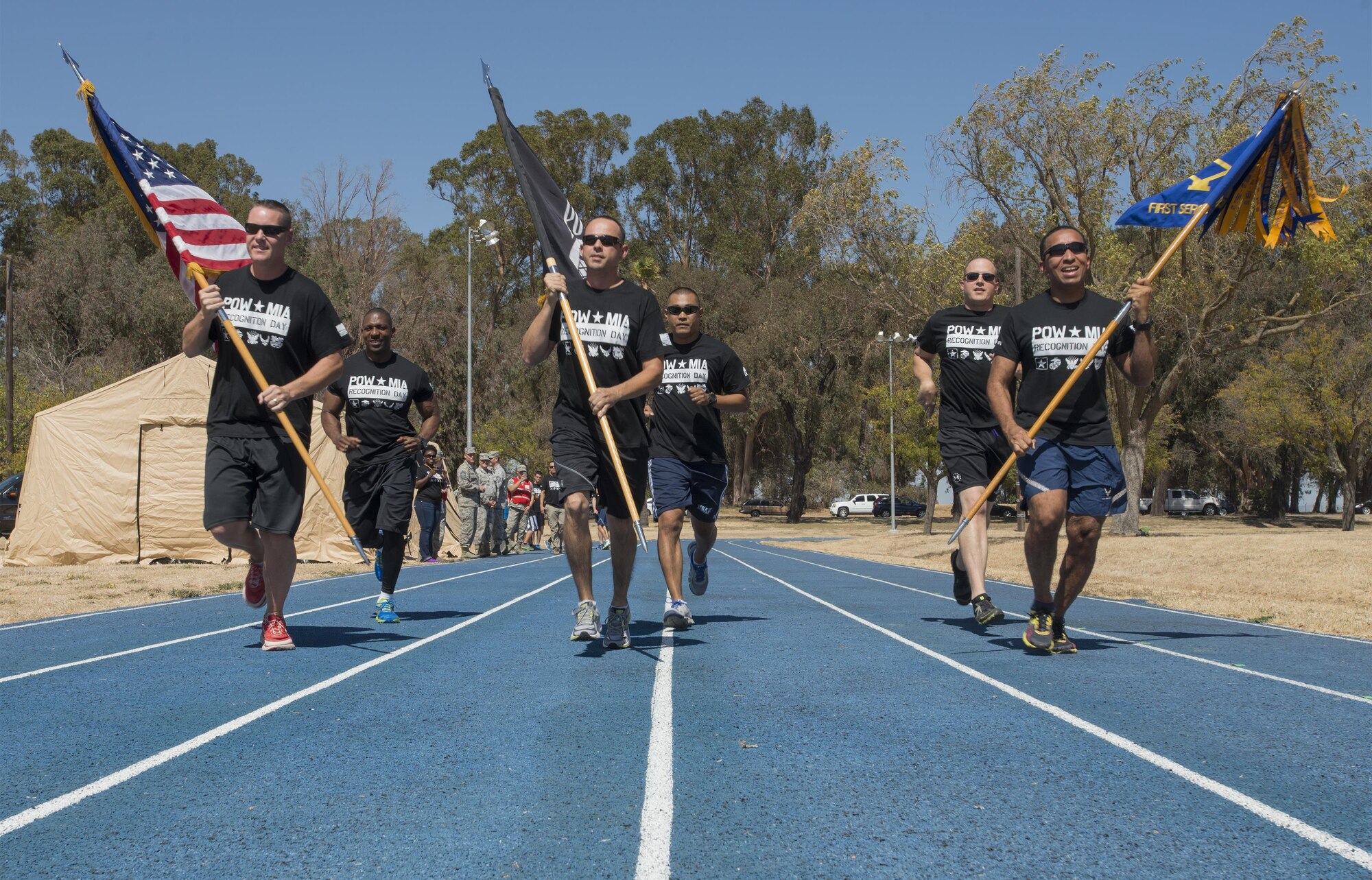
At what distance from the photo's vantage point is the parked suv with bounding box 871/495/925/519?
64.4m

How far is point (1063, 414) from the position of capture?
6.14m

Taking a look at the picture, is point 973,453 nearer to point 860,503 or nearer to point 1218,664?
point 1218,664

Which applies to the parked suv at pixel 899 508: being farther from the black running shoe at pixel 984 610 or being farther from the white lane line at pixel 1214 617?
the black running shoe at pixel 984 610

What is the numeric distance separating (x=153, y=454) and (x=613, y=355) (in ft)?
46.9

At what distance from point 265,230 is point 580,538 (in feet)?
8.32

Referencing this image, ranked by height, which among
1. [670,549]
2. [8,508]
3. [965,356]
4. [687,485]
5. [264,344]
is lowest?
[8,508]

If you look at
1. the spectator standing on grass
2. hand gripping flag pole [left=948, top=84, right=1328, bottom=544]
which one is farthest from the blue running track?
the spectator standing on grass

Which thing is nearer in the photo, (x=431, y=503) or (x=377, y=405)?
(x=377, y=405)

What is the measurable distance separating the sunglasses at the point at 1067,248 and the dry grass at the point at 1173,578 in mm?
4117

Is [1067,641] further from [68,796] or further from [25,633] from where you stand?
[25,633]

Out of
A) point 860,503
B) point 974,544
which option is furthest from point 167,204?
point 860,503

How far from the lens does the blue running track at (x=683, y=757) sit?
2.73 metres

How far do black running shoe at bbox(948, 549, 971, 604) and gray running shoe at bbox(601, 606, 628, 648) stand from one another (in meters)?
2.61

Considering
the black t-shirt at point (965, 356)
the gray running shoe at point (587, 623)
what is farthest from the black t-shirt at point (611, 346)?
the black t-shirt at point (965, 356)
